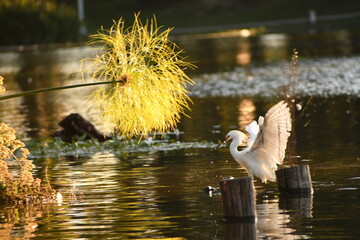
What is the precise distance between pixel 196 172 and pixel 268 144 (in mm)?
2677

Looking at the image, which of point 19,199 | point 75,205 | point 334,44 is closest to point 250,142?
point 75,205

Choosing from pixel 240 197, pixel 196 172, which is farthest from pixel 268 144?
pixel 196 172

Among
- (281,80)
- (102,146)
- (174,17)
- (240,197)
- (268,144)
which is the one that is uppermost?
(174,17)

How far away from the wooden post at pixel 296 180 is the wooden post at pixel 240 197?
1.43 m

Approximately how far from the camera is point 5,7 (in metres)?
56.1

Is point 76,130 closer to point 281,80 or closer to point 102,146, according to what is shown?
point 102,146

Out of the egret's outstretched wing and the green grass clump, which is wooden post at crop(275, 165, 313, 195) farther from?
the green grass clump

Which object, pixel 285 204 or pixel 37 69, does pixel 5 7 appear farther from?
pixel 285 204

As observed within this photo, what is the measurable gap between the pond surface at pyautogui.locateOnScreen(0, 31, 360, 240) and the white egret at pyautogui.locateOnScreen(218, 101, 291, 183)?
16.1 inches

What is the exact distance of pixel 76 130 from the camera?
18.5m

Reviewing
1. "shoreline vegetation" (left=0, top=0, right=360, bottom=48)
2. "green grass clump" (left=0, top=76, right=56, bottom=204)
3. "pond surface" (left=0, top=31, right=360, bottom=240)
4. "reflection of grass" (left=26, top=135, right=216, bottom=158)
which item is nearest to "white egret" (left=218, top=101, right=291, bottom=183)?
"pond surface" (left=0, top=31, right=360, bottom=240)

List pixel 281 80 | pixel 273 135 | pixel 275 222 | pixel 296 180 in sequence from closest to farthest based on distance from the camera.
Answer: pixel 275 222 < pixel 273 135 < pixel 296 180 < pixel 281 80

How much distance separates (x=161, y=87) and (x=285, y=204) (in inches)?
84.9

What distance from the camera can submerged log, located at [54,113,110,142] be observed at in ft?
60.3
